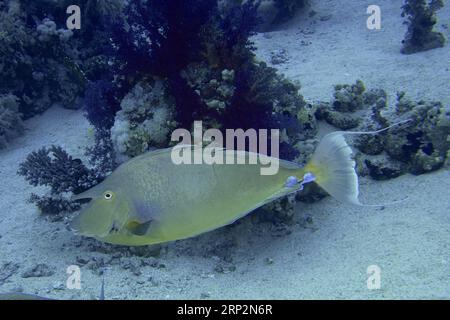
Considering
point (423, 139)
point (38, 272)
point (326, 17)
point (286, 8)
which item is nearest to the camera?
point (38, 272)

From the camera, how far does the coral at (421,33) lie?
26.8 feet

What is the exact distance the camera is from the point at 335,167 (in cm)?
285

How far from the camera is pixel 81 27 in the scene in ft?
27.8

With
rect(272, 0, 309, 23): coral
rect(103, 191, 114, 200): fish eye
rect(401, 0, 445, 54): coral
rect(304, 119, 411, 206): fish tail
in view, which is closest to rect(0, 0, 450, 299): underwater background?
rect(304, 119, 411, 206): fish tail

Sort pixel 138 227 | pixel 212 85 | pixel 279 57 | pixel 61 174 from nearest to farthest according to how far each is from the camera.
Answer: pixel 138 227 → pixel 212 85 → pixel 61 174 → pixel 279 57

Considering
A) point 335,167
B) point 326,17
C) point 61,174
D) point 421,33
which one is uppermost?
point 326,17

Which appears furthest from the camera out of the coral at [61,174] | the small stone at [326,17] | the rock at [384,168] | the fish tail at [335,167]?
the small stone at [326,17]

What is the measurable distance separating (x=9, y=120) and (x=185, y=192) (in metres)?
6.19

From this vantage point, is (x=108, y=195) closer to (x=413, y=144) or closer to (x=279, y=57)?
(x=413, y=144)

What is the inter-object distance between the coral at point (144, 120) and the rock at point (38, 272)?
1426mm

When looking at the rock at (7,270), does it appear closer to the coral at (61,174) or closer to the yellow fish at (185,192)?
the coral at (61,174)

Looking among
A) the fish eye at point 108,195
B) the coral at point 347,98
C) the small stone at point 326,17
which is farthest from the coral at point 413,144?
the small stone at point 326,17

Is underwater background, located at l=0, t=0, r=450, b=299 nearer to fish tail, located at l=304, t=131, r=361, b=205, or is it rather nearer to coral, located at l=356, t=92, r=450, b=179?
coral, located at l=356, t=92, r=450, b=179

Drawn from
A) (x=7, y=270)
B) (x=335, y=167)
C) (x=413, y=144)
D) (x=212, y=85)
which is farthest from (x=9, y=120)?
(x=413, y=144)
